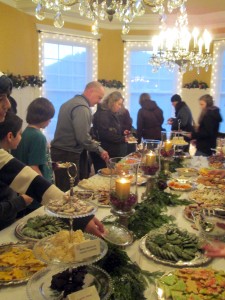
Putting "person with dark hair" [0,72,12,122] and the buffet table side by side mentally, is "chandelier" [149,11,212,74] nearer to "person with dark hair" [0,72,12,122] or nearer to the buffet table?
the buffet table

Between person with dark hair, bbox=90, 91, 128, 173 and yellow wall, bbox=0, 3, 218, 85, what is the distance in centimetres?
202

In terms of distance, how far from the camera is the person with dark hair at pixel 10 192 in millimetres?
1783

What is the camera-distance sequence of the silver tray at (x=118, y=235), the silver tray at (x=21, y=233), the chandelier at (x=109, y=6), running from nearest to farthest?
1. the silver tray at (x=118, y=235)
2. the silver tray at (x=21, y=233)
3. the chandelier at (x=109, y=6)

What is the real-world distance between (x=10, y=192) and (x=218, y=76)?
20.4 feet

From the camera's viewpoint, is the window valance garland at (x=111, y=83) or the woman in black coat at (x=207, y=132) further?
the window valance garland at (x=111, y=83)

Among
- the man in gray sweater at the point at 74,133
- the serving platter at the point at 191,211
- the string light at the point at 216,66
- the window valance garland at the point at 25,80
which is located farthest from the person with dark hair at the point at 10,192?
the string light at the point at 216,66

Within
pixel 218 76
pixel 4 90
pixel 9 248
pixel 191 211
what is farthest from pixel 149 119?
pixel 9 248

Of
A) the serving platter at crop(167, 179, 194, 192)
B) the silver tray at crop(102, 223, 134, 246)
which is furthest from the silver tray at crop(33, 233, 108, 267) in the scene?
the serving platter at crop(167, 179, 194, 192)

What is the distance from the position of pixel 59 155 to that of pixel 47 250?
8.21ft

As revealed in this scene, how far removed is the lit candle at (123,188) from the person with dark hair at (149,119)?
13.5 ft

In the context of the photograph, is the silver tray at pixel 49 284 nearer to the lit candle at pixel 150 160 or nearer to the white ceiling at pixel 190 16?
the lit candle at pixel 150 160

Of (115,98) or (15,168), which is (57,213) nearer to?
(15,168)

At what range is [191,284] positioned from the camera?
118 cm

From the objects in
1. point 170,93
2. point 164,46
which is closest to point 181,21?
point 164,46
